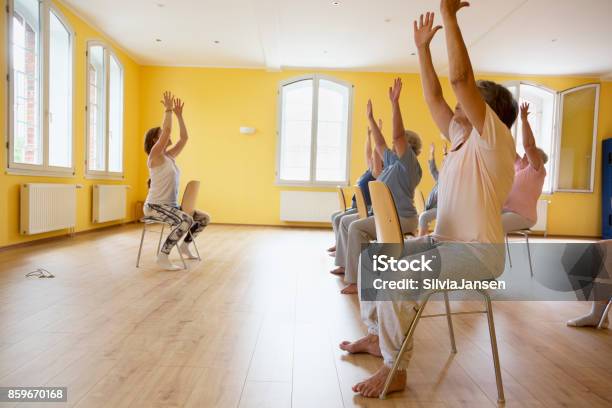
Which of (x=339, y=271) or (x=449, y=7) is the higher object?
(x=449, y=7)

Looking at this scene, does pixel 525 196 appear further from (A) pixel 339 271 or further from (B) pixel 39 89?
(B) pixel 39 89

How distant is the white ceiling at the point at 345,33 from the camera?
5.58 meters

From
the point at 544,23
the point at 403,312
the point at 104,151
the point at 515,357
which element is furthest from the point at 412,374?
the point at 104,151

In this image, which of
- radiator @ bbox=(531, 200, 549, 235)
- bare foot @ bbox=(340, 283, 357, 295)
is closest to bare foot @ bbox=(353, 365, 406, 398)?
bare foot @ bbox=(340, 283, 357, 295)

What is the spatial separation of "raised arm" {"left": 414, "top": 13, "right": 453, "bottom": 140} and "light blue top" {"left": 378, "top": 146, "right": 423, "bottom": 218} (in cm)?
112

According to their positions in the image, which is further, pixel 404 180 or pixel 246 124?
pixel 246 124

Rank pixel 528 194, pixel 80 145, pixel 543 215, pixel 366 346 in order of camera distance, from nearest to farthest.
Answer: pixel 366 346 < pixel 528 194 < pixel 80 145 < pixel 543 215

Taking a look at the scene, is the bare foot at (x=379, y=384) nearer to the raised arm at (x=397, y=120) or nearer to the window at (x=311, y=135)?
the raised arm at (x=397, y=120)

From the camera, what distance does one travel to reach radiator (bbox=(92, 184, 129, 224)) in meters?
6.56

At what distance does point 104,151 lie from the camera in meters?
6.98

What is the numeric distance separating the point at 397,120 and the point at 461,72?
3.73 ft

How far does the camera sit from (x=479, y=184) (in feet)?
4.91

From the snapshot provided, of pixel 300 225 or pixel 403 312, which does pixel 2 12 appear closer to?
pixel 403 312

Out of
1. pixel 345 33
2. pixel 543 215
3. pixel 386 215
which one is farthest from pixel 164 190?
pixel 543 215
